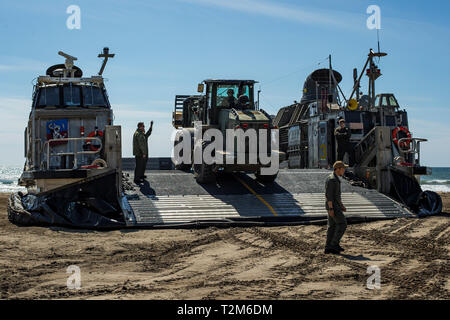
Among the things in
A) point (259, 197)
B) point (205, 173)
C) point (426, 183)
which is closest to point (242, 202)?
point (259, 197)

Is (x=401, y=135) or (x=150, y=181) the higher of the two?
(x=401, y=135)

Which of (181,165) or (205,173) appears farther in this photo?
(181,165)

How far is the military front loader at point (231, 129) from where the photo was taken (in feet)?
47.5

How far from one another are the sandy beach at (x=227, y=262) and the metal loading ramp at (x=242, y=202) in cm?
57

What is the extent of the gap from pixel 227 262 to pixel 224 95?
8259 mm

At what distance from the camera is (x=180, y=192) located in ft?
47.0

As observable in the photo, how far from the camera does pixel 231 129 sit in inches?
577

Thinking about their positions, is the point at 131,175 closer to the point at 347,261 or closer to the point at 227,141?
the point at 227,141

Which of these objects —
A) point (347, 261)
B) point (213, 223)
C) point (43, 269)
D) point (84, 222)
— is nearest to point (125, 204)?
point (84, 222)

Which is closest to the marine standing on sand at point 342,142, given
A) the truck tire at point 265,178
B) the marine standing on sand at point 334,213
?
the truck tire at point 265,178

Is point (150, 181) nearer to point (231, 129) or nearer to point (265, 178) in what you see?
point (231, 129)

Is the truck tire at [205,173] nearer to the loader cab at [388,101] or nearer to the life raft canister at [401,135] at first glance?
the life raft canister at [401,135]

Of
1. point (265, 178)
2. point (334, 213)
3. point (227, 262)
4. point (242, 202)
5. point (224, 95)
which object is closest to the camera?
point (227, 262)
